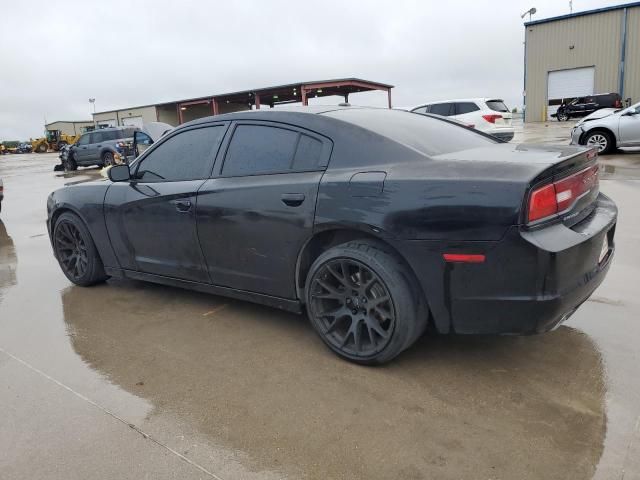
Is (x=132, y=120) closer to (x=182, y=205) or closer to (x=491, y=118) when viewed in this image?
(x=491, y=118)

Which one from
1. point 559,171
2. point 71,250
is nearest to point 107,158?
point 71,250

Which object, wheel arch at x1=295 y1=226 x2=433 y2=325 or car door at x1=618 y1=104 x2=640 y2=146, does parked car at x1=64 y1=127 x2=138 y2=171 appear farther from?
wheel arch at x1=295 y1=226 x2=433 y2=325

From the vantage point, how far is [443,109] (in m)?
15.2

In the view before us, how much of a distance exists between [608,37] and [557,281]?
34108 millimetres

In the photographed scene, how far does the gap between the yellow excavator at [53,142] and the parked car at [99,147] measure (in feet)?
121

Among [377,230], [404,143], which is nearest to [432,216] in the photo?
[377,230]

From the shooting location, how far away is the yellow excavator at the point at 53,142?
53750mm

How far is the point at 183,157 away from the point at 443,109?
1274cm

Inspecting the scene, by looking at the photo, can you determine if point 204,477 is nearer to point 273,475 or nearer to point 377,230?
point 273,475

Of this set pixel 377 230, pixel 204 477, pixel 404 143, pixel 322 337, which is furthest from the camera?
pixel 322 337

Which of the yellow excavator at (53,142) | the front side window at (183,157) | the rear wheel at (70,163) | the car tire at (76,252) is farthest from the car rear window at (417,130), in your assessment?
the yellow excavator at (53,142)

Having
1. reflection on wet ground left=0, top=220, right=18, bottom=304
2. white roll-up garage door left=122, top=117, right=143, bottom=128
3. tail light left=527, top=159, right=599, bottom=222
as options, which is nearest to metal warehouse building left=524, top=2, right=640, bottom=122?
tail light left=527, top=159, right=599, bottom=222

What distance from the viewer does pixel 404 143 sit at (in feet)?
9.50

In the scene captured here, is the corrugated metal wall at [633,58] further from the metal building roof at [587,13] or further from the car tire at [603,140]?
the car tire at [603,140]
